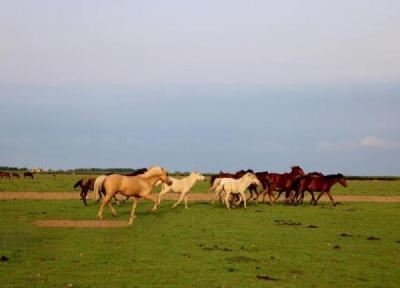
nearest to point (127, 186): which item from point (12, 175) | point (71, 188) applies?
point (71, 188)

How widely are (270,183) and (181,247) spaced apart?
14.3m

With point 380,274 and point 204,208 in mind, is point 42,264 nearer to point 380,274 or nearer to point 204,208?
point 380,274

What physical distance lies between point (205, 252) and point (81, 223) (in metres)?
7.36

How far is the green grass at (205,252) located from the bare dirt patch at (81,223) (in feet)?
1.62

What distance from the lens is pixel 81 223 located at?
19891mm

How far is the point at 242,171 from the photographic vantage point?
3078cm

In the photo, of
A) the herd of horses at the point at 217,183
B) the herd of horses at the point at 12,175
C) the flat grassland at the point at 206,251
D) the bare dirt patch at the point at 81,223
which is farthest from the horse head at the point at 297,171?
the herd of horses at the point at 12,175

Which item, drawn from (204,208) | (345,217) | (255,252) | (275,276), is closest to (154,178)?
(204,208)

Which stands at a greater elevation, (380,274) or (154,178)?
(154,178)

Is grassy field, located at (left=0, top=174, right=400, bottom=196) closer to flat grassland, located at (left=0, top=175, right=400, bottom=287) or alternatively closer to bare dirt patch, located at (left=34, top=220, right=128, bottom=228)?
flat grassland, located at (left=0, top=175, right=400, bottom=287)

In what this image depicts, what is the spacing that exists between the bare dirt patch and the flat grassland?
22.4 inches

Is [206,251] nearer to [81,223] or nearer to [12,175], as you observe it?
[81,223]

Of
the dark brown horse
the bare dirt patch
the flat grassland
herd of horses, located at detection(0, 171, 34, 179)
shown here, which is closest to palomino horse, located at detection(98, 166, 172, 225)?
the bare dirt patch

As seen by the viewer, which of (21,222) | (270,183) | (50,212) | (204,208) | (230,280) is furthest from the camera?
(270,183)
